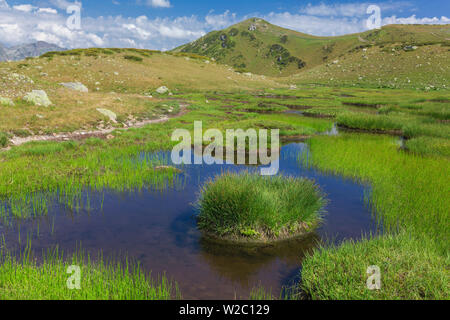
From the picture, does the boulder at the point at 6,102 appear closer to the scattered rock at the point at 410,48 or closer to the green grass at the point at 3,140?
the green grass at the point at 3,140

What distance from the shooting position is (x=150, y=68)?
70.4 m

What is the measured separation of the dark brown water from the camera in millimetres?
7453

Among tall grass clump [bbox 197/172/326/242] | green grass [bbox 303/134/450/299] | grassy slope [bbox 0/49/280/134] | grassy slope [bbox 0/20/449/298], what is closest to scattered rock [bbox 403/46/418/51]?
grassy slope [bbox 0/49/280/134]

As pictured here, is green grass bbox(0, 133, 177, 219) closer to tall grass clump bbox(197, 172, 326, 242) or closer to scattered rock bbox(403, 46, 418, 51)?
tall grass clump bbox(197, 172, 326, 242)

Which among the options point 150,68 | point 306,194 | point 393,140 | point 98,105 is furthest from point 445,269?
point 150,68

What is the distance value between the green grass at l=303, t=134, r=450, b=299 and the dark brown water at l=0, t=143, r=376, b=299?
0.91m

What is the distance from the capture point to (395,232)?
7426 mm

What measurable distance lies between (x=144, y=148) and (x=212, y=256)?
13063 mm

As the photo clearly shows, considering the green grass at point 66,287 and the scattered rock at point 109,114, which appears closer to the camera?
the green grass at point 66,287

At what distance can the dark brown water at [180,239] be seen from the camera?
7.45 metres

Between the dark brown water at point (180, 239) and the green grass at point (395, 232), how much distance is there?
912mm

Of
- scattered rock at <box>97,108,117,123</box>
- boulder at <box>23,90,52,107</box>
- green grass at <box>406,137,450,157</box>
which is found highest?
boulder at <box>23,90,52,107</box>

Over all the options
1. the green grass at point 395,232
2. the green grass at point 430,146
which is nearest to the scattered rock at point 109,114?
the green grass at point 395,232
